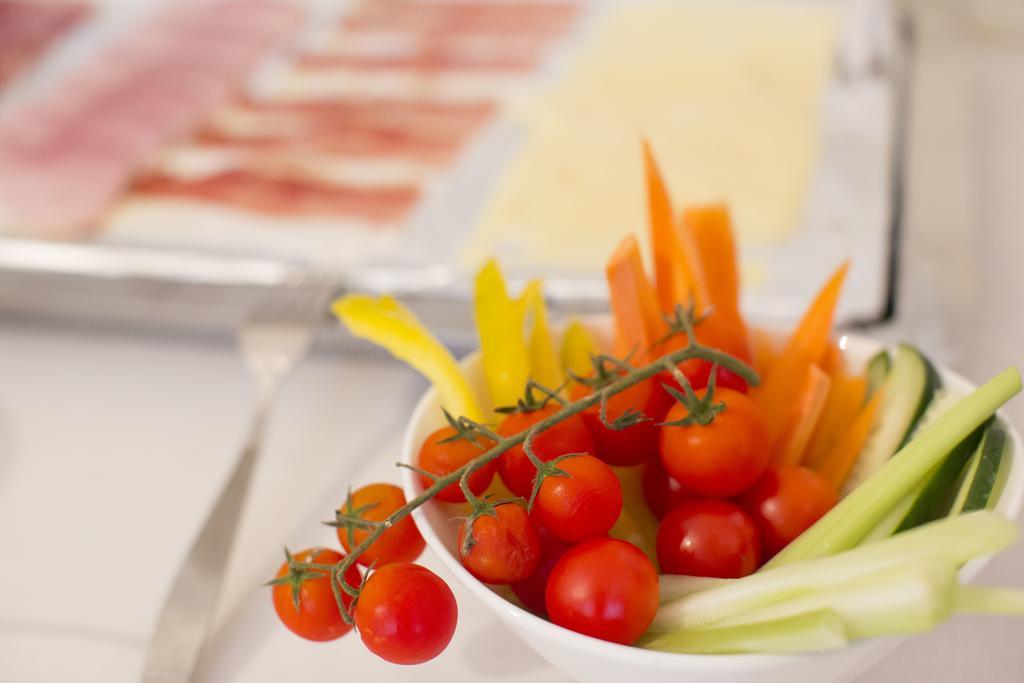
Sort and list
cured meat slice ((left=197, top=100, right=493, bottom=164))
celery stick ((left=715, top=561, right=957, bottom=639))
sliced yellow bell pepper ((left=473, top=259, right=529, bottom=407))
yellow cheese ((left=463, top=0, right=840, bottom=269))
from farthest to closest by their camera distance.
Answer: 1. cured meat slice ((left=197, top=100, right=493, bottom=164))
2. yellow cheese ((left=463, top=0, right=840, bottom=269))
3. sliced yellow bell pepper ((left=473, top=259, right=529, bottom=407))
4. celery stick ((left=715, top=561, right=957, bottom=639))

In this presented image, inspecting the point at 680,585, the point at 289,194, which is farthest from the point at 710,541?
the point at 289,194

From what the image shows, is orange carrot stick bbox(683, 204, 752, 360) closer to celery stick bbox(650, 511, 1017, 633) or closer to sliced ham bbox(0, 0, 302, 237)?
celery stick bbox(650, 511, 1017, 633)

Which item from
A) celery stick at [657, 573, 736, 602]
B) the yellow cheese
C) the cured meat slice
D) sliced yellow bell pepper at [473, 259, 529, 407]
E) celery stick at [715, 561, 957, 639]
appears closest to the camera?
celery stick at [715, 561, 957, 639]

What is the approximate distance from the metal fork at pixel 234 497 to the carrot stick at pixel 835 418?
1.42 ft

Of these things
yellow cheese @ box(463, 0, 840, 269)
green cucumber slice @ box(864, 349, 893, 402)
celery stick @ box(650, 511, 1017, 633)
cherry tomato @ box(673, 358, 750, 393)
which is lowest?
celery stick @ box(650, 511, 1017, 633)

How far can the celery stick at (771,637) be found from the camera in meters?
0.50

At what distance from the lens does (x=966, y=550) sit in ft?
1.65

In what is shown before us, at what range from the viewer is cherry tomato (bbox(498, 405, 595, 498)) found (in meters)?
0.61

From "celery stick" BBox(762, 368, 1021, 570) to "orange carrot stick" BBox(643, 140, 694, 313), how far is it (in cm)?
19

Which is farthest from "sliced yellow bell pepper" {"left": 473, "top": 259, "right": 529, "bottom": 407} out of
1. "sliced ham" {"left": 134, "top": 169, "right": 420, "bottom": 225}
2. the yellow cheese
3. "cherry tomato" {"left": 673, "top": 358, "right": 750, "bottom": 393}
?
"sliced ham" {"left": 134, "top": 169, "right": 420, "bottom": 225}

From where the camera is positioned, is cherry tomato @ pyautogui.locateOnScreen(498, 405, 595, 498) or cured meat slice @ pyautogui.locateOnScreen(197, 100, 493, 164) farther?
cured meat slice @ pyautogui.locateOnScreen(197, 100, 493, 164)

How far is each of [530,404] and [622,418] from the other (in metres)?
0.06

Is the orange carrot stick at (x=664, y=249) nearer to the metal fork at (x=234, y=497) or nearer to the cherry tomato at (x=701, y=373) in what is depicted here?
the cherry tomato at (x=701, y=373)

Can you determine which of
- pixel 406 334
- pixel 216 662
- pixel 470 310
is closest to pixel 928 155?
pixel 470 310
